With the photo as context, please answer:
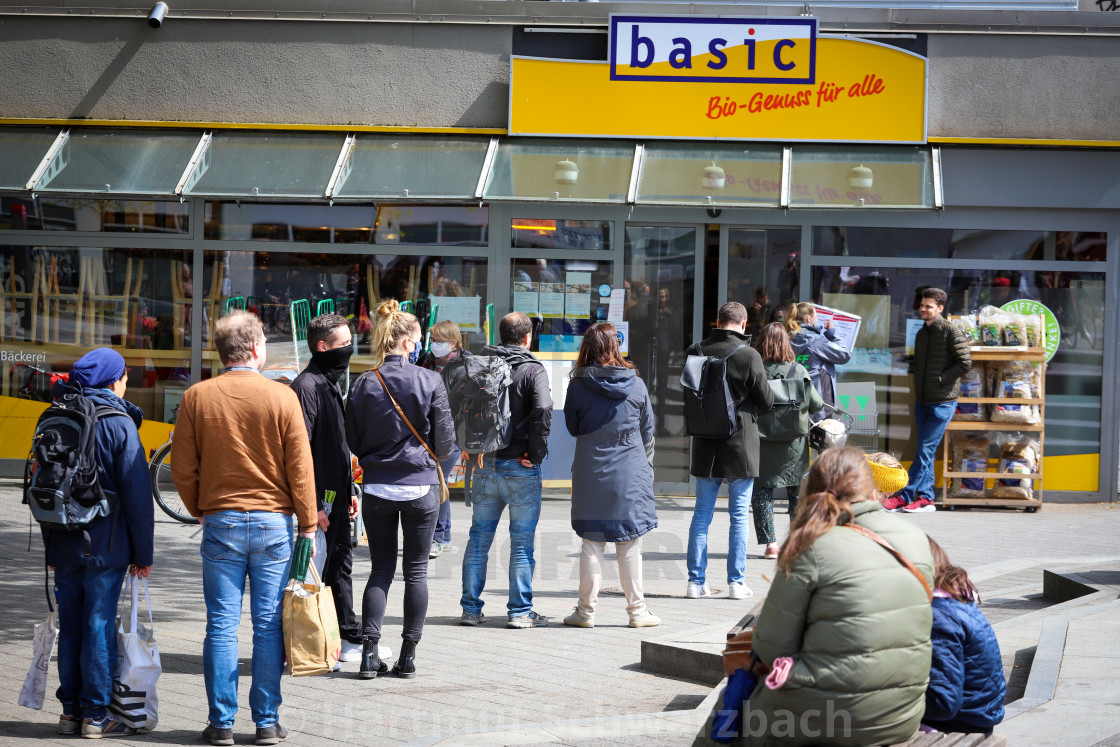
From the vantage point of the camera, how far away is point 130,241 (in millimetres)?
12172

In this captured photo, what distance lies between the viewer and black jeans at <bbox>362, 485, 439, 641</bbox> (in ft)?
18.9

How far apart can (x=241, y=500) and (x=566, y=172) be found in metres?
7.48

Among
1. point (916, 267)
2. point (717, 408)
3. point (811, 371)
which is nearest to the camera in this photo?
point (717, 408)

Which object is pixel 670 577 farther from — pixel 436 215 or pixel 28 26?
pixel 28 26

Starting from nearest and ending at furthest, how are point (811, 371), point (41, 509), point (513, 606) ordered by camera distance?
point (41, 509), point (513, 606), point (811, 371)

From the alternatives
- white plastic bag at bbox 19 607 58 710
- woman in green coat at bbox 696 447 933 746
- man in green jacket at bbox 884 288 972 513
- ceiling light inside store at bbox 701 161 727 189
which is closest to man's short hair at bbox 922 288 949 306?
man in green jacket at bbox 884 288 972 513

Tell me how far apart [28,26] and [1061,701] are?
11.9 meters

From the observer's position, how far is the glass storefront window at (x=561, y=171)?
1148 cm

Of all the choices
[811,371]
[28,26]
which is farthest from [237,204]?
[811,371]

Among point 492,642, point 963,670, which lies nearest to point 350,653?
point 492,642

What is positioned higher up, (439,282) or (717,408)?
(439,282)

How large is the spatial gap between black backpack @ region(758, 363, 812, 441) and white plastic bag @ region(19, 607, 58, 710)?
16.9ft

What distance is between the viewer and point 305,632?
5.02 m

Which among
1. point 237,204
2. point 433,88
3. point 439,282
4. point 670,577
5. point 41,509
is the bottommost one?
point 670,577
